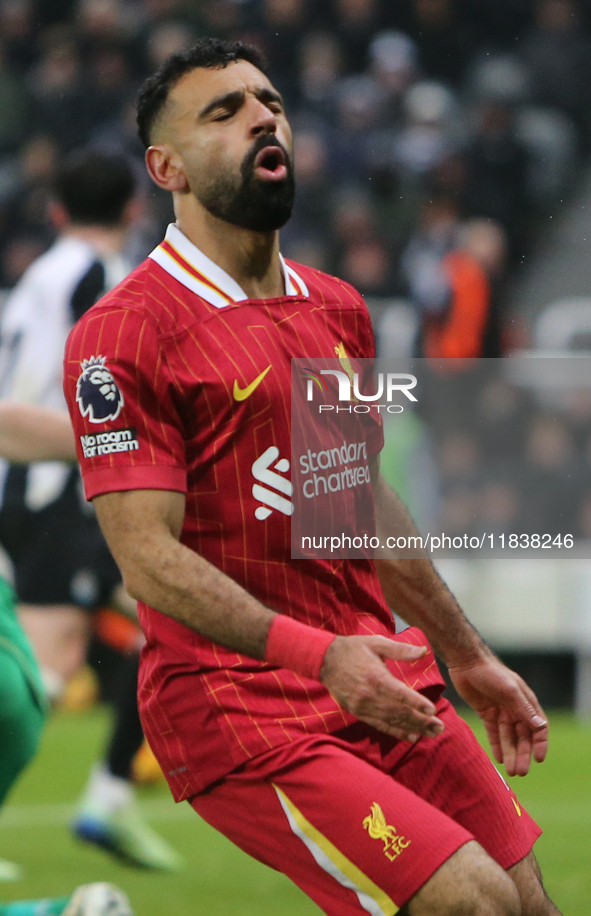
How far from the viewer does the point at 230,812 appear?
2.47 meters

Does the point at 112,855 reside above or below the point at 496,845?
below

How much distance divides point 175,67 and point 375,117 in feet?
25.9

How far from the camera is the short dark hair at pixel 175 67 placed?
2.68 m

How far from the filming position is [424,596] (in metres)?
2.85

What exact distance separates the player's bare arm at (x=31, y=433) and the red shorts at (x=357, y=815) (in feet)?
4.28

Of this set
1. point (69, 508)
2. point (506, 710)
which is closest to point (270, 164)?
point (506, 710)

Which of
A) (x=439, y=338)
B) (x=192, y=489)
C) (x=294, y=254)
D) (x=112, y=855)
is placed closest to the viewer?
(x=192, y=489)

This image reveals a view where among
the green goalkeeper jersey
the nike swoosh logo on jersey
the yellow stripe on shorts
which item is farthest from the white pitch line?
the nike swoosh logo on jersey

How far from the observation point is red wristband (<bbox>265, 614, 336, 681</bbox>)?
7.34ft

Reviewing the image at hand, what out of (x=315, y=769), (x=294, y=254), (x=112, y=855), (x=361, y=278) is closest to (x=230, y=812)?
(x=315, y=769)

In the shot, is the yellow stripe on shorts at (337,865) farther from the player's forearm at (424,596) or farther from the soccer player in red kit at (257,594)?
the player's forearm at (424,596)

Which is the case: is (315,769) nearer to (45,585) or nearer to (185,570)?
(185,570)

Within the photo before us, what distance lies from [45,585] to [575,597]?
3.89 meters

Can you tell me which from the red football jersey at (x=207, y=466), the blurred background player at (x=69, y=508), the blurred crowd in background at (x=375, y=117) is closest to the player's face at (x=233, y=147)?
the red football jersey at (x=207, y=466)
